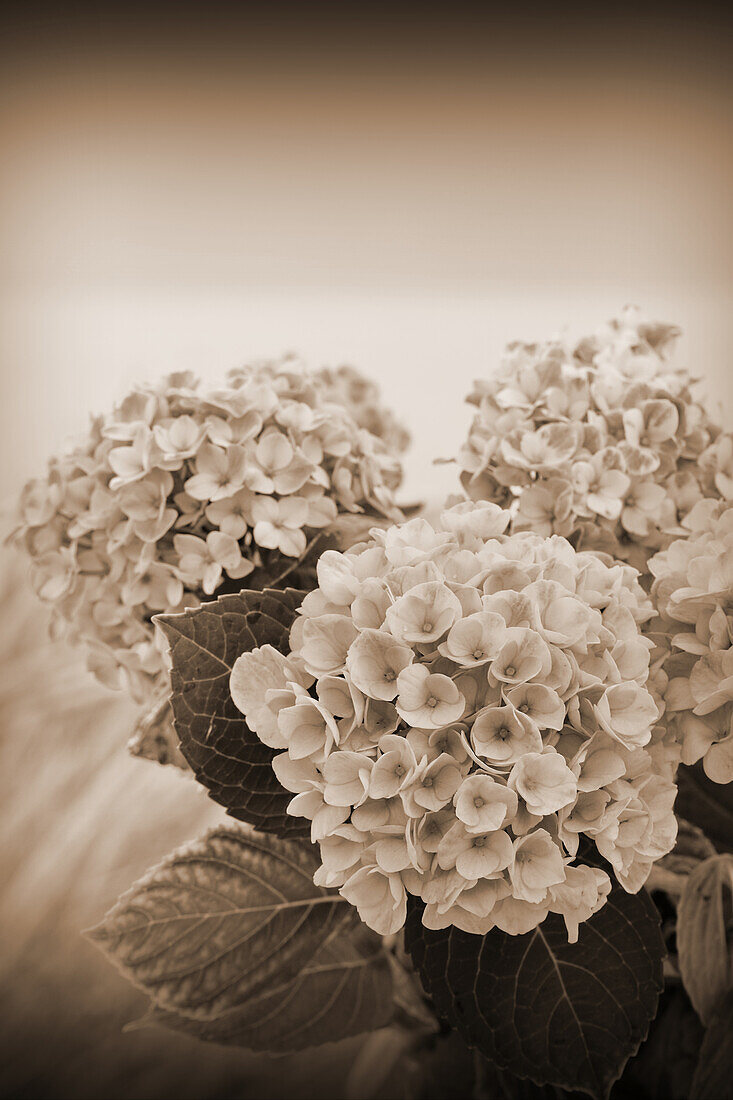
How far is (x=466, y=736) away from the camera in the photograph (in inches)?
12.0

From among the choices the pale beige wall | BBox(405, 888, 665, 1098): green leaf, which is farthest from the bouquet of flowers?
the pale beige wall

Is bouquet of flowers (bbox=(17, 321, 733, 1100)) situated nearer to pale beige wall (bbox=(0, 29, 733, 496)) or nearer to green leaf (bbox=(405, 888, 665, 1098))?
green leaf (bbox=(405, 888, 665, 1098))

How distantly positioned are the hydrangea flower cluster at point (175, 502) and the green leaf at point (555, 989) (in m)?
0.19

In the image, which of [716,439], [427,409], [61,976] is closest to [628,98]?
[427,409]

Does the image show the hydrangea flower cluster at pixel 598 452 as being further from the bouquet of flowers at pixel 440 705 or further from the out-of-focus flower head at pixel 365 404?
the out-of-focus flower head at pixel 365 404

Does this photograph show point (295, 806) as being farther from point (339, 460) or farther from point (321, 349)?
point (321, 349)

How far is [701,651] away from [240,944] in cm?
27

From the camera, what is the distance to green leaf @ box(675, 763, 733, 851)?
418mm

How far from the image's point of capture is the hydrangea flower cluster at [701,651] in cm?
33

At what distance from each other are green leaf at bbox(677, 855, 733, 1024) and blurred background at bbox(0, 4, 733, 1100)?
0.30m

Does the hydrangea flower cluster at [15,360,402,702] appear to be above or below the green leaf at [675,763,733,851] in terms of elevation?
above

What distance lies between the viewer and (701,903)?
16.4 inches

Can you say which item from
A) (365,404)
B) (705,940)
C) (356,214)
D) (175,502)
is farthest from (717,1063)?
(356,214)

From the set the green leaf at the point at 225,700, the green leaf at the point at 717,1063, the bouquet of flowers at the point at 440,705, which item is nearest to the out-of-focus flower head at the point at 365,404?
the bouquet of flowers at the point at 440,705
